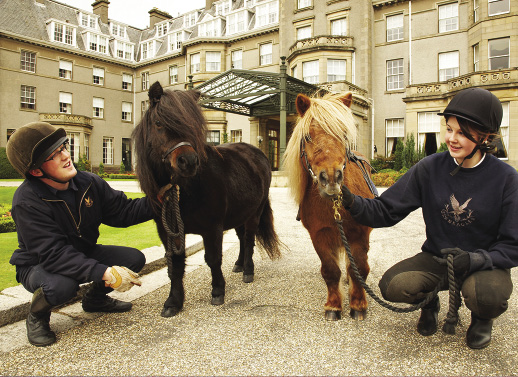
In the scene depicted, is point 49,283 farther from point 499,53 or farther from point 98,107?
point 98,107

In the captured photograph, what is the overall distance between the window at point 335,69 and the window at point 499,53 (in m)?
8.43

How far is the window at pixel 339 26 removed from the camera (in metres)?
24.4

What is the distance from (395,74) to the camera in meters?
23.8

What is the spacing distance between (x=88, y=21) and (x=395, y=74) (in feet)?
102

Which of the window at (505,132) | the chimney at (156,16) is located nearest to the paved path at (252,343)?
the window at (505,132)

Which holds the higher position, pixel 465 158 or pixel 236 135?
pixel 236 135

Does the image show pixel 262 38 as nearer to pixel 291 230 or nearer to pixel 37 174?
pixel 291 230

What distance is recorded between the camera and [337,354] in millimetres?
2238

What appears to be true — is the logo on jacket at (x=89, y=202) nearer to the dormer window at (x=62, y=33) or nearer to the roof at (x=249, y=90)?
the roof at (x=249, y=90)

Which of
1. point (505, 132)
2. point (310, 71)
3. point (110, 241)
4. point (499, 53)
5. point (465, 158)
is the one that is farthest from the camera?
point (310, 71)

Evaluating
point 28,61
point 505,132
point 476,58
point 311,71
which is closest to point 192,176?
point 505,132

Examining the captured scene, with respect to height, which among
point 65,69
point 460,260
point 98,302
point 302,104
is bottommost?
point 98,302

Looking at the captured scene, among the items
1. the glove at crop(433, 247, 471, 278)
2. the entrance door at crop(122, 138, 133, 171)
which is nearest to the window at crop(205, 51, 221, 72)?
the entrance door at crop(122, 138, 133, 171)

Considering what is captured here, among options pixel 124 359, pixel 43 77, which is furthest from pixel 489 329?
pixel 43 77
